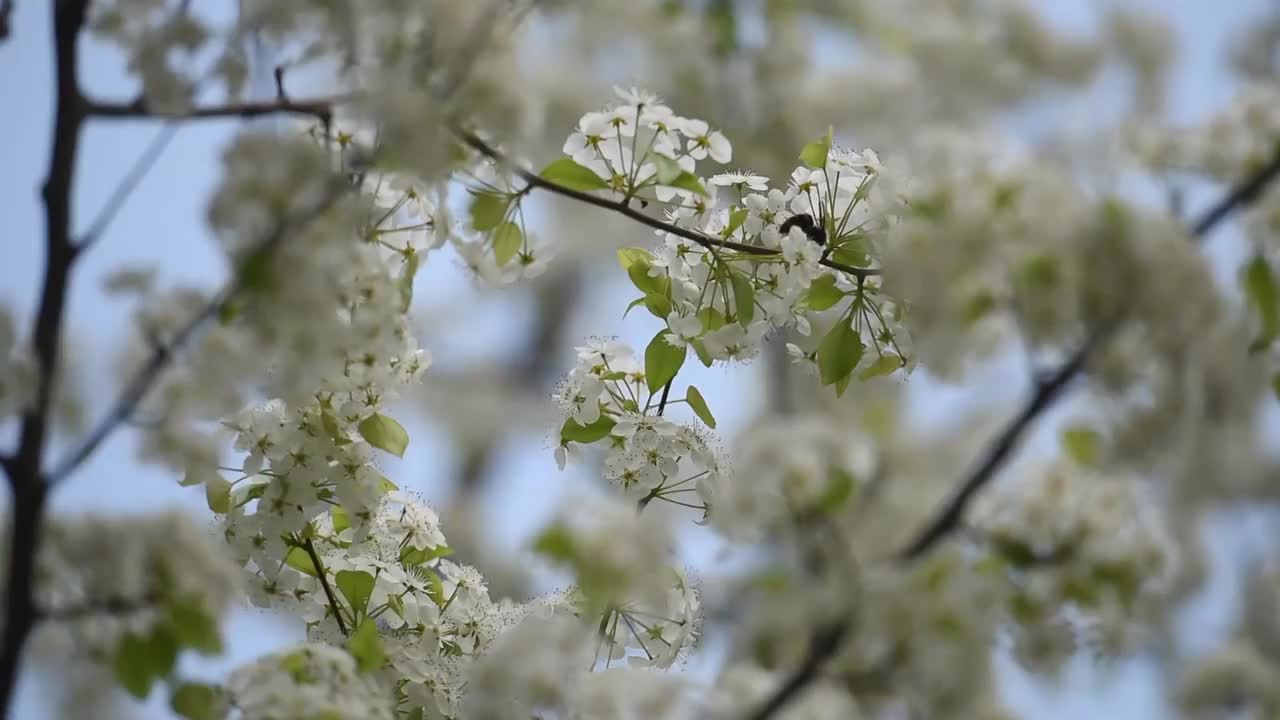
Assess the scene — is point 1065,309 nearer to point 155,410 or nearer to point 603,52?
point 155,410

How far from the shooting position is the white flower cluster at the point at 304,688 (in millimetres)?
1086

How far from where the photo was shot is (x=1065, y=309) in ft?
3.06

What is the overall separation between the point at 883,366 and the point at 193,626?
88 centimetres

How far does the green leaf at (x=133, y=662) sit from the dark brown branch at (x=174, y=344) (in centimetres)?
17

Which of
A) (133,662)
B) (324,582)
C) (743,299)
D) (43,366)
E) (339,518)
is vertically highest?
(743,299)

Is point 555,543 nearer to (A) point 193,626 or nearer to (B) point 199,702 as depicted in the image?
(A) point 193,626

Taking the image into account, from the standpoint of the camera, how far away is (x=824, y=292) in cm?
149

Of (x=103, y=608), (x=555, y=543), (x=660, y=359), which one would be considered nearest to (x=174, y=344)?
(x=103, y=608)

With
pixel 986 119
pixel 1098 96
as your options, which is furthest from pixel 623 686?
pixel 1098 96

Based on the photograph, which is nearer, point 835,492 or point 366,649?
point 835,492

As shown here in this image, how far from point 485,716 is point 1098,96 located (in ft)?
23.3

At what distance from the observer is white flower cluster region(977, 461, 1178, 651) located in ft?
3.23

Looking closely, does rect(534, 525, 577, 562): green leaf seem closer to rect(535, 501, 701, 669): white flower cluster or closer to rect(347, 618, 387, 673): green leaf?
rect(535, 501, 701, 669): white flower cluster

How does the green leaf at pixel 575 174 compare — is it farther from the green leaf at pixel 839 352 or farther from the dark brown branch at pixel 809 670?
the dark brown branch at pixel 809 670
